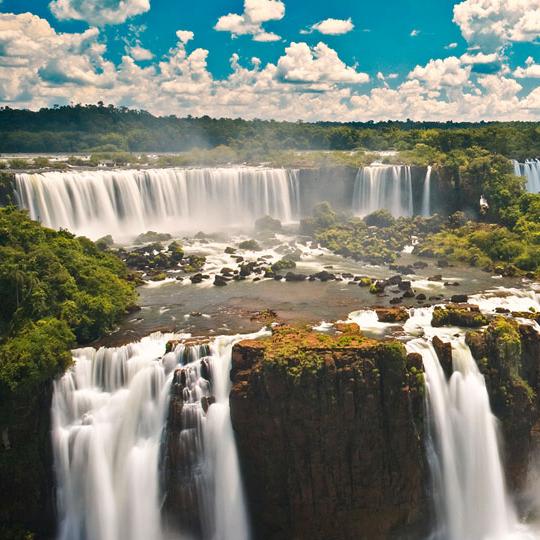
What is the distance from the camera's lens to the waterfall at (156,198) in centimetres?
3894

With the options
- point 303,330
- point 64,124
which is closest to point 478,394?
point 303,330

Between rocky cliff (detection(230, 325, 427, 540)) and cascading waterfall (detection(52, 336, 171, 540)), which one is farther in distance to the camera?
cascading waterfall (detection(52, 336, 171, 540))

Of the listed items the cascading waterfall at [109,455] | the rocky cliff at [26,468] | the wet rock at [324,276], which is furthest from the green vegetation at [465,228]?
the rocky cliff at [26,468]

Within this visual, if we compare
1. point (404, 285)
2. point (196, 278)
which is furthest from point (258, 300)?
point (404, 285)

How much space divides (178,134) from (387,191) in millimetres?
37833

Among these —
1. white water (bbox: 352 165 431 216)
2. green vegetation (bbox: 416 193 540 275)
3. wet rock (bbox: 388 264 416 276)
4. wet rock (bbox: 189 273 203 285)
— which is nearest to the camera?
wet rock (bbox: 189 273 203 285)

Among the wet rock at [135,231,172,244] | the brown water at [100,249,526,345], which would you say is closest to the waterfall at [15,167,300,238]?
the wet rock at [135,231,172,244]

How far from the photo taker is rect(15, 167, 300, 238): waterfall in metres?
38.9

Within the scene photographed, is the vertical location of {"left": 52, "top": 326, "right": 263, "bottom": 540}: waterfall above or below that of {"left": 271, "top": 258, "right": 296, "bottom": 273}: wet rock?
below

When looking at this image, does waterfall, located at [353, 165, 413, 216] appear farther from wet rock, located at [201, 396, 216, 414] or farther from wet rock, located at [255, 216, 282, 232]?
wet rock, located at [201, 396, 216, 414]

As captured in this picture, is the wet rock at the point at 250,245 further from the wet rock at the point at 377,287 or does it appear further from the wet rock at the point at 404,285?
the wet rock at the point at 404,285

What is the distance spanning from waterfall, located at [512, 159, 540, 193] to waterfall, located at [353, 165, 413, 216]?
41.8 ft

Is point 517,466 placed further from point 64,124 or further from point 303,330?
point 64,124

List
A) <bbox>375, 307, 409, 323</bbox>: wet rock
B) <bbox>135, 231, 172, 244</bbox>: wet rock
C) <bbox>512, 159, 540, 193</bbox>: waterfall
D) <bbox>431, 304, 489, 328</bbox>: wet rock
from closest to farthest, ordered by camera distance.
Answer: <bbox>431, 304, 489, 328</bbox>: wet rock, <bbox>375, 307, 409, 323</bbox>: wet rock, <bbox>135, 231, 172, 244</bbox>: wet rock, <bbox>512, 159, 540, 193</bbox>: waterfall
